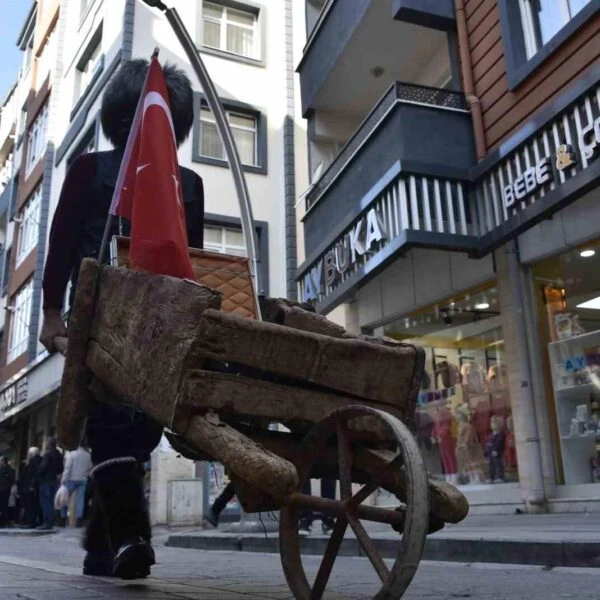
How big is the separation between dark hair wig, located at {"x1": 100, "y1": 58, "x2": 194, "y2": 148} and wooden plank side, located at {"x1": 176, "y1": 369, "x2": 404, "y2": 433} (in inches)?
74.4

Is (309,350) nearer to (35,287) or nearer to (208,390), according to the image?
(208,390)

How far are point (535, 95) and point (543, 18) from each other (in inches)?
47.1

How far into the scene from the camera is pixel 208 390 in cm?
212

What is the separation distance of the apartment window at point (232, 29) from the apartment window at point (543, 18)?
1114 centimetres

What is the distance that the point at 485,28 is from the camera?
958 centimetres

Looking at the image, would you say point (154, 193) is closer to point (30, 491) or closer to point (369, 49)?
point (369, 49)

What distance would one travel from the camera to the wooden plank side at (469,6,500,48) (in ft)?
30.6

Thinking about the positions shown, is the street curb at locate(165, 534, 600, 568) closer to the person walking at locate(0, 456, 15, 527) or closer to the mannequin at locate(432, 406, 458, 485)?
the mannequin at locate(432, 406, 458, 485)

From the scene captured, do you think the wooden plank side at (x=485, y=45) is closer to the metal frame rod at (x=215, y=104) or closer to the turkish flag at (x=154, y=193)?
the metal frame rod at (x=215, y=104)

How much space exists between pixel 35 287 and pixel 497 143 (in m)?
17.1

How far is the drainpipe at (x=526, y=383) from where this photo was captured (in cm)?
812

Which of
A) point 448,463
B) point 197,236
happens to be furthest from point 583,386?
point 197,236

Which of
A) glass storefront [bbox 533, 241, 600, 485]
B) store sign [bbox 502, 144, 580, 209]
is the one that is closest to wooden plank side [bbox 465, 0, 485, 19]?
store sign [bbox 502, 144, 580, 209]

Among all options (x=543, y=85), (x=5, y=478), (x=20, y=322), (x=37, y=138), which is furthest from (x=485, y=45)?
(x=37, y=138)
